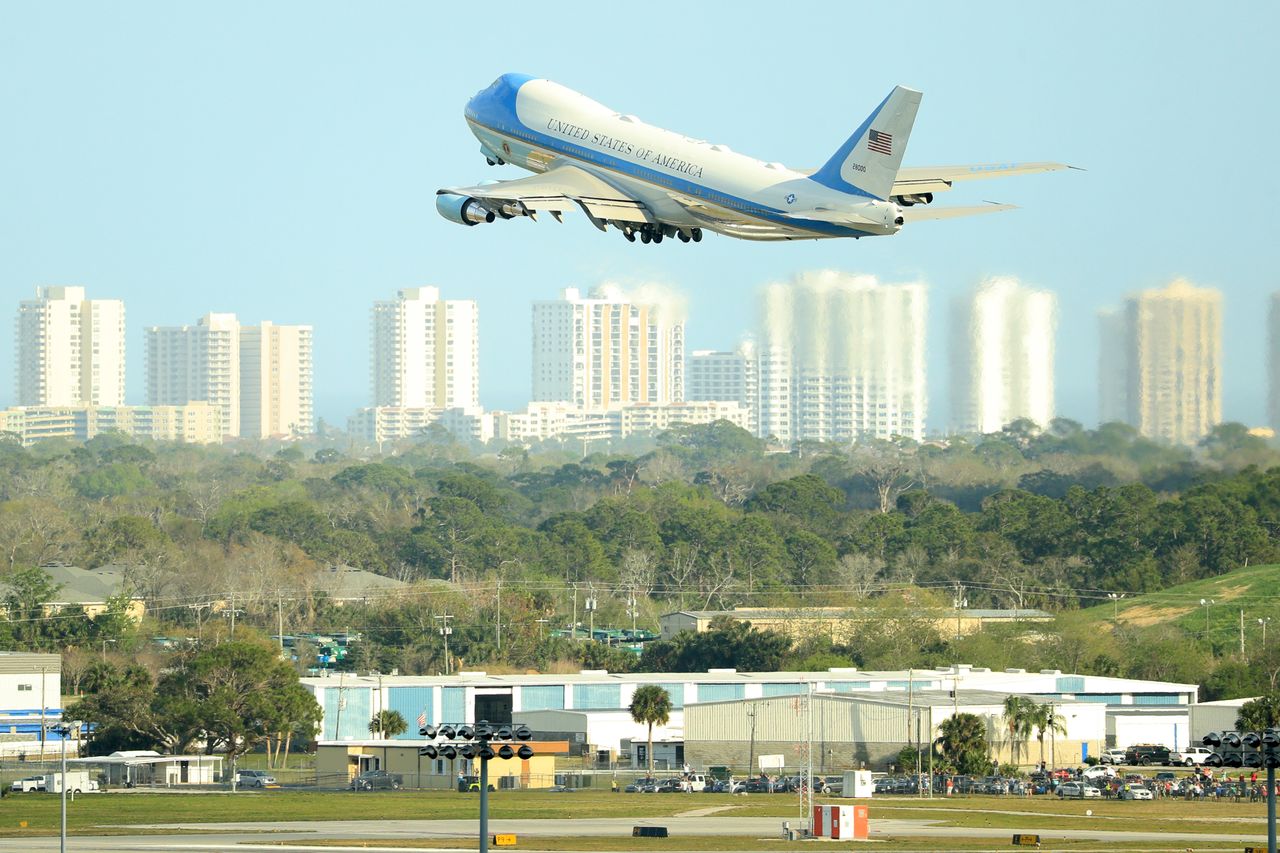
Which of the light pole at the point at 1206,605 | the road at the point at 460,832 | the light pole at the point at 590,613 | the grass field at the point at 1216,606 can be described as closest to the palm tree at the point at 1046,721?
the road at the point at 460,832

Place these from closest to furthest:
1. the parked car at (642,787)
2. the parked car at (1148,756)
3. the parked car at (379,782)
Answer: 1. the parked car at (642,787)
2. the parked car at (379,782)
3. the parked car at (1148,756)

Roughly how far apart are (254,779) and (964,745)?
33.5 metres

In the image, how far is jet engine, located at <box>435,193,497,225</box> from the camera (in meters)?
79.8

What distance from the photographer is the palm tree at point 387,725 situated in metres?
124

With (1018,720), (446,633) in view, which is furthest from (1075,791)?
(446,633)

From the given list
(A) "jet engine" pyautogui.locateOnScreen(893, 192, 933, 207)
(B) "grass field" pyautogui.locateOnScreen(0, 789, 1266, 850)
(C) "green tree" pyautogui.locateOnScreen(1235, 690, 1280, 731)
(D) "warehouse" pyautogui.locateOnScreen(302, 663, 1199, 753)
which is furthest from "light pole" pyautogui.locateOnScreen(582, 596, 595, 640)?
(A) "jet engine" pyautogui.locateOnScreen(893, 192, 933, 207)

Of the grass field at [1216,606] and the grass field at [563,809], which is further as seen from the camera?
the grass field at [1216,606]

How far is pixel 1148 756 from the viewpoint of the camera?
119438 millimetres

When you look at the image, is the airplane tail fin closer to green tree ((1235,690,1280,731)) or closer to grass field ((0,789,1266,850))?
grass field ((0,789,1266,850))

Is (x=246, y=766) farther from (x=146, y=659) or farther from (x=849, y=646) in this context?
(x=849, y=646)

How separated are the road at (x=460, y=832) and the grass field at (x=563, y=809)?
1.03 m

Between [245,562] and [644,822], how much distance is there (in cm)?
12128

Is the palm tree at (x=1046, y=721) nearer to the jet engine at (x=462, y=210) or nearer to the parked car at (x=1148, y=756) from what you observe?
the parked car at (x=1148, y=756)

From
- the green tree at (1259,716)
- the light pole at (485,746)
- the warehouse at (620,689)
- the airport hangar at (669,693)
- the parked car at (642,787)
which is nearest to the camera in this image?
the light pole at (485,746)
